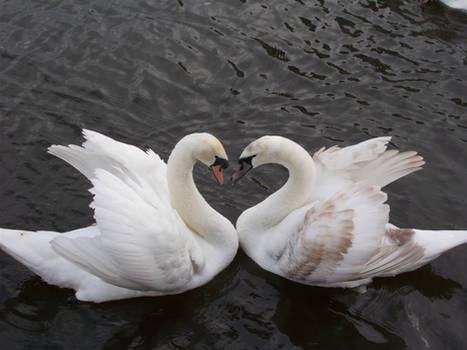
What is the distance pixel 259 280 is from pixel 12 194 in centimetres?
316

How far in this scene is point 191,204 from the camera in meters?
6.47

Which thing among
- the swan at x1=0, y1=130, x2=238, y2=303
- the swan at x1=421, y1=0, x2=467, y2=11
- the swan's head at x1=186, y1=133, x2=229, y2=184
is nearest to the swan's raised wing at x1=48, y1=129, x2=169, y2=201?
the swan at x1=0, y1=130, x2=238, y2=303

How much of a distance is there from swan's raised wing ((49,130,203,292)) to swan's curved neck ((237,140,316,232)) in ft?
3.09

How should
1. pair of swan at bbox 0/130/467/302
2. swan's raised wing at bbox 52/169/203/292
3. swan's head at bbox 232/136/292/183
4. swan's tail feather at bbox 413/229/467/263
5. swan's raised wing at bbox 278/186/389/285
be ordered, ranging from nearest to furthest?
swan's raised wing at bbox 52/169/203/292 → pair of swan at bbox 0/130/467/302 → swan's raised wing at bbox 278/186/389/285 → swan's head at bbox 232/136/292/183 → swan's tail feather at bbox 413/229/467/263

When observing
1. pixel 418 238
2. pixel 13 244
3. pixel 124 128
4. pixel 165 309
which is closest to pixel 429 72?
pixel 418 238

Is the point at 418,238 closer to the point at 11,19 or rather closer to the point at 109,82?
the point at 109,82

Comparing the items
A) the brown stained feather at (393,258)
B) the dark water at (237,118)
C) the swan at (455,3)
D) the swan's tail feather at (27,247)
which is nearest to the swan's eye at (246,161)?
the dark water at (237,118)

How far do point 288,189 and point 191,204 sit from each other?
1.06 metres

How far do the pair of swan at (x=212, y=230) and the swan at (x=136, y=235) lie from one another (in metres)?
0.01

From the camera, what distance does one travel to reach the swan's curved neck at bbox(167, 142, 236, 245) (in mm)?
6246

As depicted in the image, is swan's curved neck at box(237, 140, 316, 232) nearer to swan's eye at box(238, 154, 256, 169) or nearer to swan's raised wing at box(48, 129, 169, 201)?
swan's eye at box(238, 154, 256, 169)

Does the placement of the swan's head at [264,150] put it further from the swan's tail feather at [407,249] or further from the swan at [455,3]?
the swan at [455,3]

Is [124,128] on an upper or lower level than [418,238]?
lower

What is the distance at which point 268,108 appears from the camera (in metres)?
9.23
